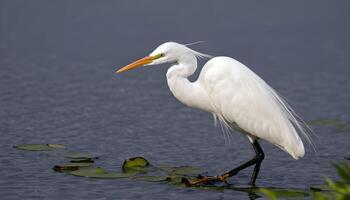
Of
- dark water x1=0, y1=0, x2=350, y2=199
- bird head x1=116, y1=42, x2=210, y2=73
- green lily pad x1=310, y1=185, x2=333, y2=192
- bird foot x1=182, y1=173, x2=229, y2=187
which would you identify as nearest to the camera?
green lily pad x1=310, y1=185, x2=333, y2=192

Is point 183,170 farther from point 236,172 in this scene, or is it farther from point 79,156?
point 79,156

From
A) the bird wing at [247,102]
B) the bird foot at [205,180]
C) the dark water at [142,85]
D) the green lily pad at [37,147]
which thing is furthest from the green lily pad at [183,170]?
the green lily pad at [37,147]

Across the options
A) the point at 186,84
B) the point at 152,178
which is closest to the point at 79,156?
the point at 152,178

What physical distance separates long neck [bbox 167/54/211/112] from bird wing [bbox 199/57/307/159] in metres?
0.13

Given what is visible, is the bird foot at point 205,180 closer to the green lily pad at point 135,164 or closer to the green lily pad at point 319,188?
the green lily pad at point 135,164

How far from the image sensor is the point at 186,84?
6.26 m

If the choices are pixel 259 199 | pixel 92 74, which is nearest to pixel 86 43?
pixel 92 74

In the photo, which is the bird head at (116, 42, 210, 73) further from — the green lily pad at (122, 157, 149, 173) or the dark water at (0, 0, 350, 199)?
the dark water at (0, 0, 350, 199)

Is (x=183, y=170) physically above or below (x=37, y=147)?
below

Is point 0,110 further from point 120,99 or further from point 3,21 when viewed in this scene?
point 3,21

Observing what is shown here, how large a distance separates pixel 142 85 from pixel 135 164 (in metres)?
3.28

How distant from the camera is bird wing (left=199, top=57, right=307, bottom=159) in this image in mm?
6137

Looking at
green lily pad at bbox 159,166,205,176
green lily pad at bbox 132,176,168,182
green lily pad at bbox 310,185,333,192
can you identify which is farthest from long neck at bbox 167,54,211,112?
green lily pad at bbox 310,185,333,192

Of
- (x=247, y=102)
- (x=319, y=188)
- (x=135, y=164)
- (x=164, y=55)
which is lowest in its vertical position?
(x=319, y=188)
